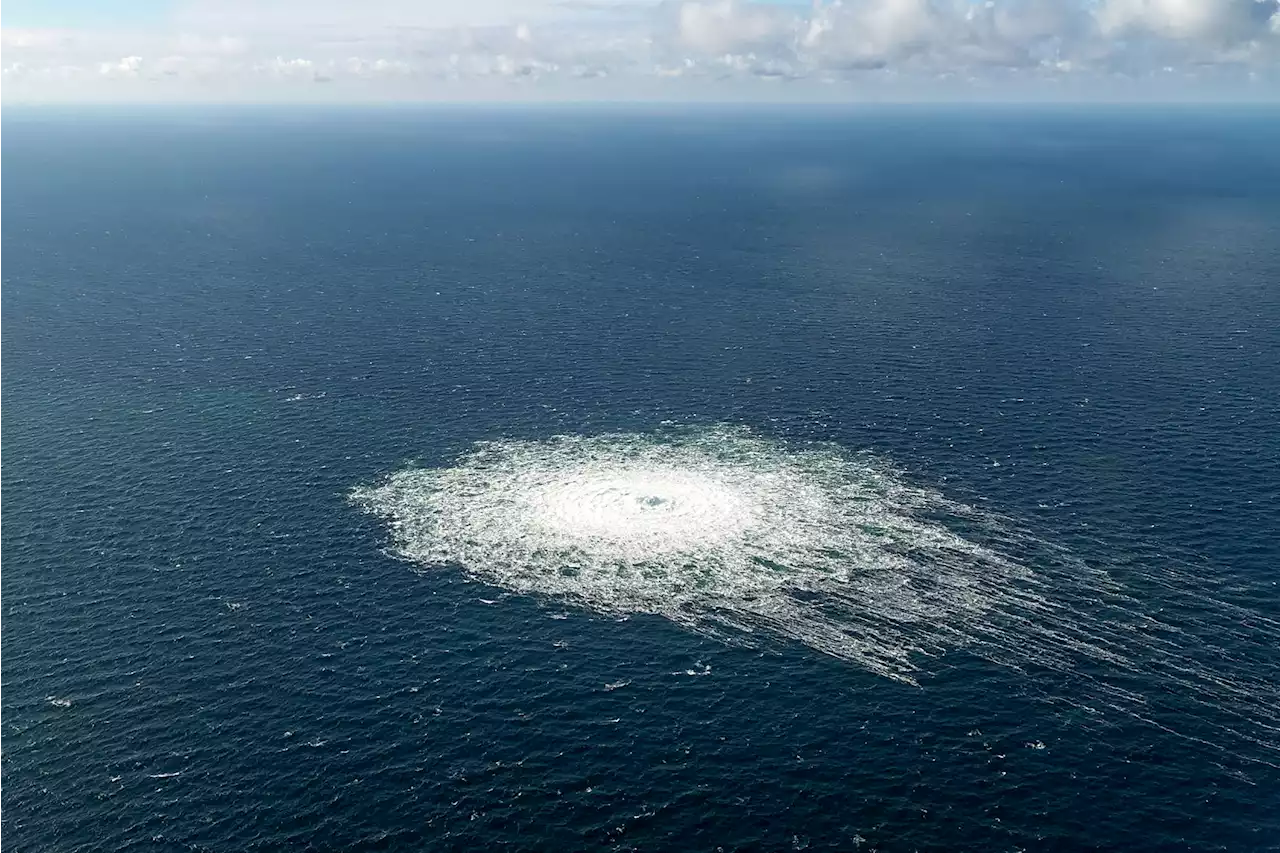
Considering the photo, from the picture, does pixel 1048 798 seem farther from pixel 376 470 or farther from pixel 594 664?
pixel 376 470

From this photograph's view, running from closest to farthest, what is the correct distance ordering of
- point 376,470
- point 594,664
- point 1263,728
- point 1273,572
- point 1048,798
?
point 1048,798, point 1263,728, point 594,664, point 1273,572, point 376,470

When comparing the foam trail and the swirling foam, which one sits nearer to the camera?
the foam trail

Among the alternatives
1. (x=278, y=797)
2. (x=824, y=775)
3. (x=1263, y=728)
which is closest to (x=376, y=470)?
(x=278, y=797)

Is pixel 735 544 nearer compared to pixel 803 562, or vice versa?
pixel 803 562

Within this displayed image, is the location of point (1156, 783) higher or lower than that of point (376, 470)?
lower

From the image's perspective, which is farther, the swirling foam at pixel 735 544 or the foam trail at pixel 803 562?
the swirling foam at pixel 735 544

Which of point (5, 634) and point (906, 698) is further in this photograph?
point (5, 634)

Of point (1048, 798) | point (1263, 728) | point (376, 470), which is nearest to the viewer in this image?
point (1048, 798)

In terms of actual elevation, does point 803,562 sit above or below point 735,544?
below
